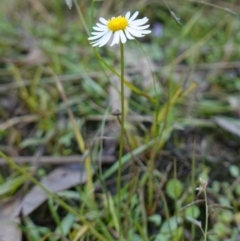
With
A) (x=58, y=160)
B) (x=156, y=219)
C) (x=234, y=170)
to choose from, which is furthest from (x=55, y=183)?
(x=234, y=170)

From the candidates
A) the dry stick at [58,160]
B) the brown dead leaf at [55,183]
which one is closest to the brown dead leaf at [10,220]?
the brown dead leaf at [55,183]

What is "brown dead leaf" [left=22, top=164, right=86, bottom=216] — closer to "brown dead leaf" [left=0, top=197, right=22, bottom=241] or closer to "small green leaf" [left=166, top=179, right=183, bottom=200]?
"brown dead leaf" [left=0, top=197, right=22, bottom=241]

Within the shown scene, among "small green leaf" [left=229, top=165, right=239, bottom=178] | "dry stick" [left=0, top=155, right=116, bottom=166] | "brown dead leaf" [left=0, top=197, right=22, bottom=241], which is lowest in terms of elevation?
"small green leaf" [left=229, top=165, right=239, bottom=178]

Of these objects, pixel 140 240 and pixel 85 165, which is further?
pixel 85 165

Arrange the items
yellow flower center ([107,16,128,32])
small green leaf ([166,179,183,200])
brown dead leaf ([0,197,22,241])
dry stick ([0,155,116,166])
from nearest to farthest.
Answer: yellow flower center ([107,16,128,32])
brown dead leaf ([0,197,22,241])
small green leaf ([166,179,183,200])
dry stick ([0,155,116,166])

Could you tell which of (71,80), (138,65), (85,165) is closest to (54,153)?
(85,165)

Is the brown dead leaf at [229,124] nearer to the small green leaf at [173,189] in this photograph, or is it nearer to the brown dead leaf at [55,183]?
the small green leaf at [173,189]

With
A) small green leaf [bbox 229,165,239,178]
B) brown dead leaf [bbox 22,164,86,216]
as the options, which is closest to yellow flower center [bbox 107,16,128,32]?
brown dead leaf [bbox 22,164,86,216]

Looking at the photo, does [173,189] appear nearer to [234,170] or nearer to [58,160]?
[234,170]

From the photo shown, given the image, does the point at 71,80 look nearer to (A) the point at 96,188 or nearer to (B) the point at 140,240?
(A) the point at 96,188
